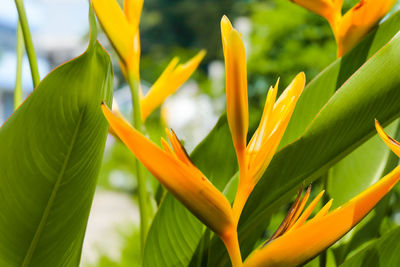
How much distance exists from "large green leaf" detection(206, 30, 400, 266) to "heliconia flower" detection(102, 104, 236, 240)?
0.09 m

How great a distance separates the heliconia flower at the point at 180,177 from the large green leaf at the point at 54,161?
6 cm

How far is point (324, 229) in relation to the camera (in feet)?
0.79

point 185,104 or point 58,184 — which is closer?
point 58,184

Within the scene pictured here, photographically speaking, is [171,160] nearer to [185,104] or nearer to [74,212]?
[74,212]

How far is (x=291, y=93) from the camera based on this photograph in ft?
0.93

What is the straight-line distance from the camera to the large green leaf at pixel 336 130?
0.30 metres

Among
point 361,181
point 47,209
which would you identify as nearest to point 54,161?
point 47,209

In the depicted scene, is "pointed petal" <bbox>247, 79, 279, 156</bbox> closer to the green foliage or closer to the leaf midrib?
the leaf midrib

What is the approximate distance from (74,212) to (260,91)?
1.84 meters

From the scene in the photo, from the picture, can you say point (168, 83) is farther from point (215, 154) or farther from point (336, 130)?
point (336, 130)

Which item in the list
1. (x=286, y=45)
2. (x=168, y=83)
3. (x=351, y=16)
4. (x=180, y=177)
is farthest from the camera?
(x=286, y=45)

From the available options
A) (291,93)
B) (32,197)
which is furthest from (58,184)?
(291,93)

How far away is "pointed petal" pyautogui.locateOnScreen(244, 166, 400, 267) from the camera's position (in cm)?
24

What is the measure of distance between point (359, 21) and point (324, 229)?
0.17m
